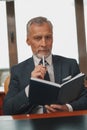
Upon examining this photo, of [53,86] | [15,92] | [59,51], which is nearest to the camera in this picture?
[53,86]

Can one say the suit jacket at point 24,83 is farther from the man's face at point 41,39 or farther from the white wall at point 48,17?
the white wall at point 48,17

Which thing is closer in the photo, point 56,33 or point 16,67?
point 16,67

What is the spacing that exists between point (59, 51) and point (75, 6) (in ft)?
3.20

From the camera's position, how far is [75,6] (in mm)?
5777

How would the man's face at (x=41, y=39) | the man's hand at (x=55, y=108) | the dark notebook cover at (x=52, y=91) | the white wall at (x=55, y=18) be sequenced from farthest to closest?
the white wall at (x=55, y=18)
the man's face at (x=41, y=39)
the man's hand at (x=55, y=108)
the dark notebook cover at (x=52, y=91)

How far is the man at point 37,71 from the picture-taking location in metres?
1.82

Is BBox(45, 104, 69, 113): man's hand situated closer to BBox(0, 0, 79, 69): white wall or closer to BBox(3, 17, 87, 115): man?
BBox(3, 17, 87, 115): man

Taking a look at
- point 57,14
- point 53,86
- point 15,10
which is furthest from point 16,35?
point 53,86

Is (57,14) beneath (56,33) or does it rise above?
above

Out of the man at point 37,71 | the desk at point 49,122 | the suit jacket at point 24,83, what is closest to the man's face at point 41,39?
the man at point 37,71

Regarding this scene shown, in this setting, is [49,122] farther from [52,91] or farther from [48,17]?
[48,17]

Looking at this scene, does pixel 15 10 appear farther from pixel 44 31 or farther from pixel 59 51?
pixel 44 31

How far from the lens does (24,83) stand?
1.94 meters

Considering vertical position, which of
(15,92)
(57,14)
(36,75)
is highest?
(57,14)
